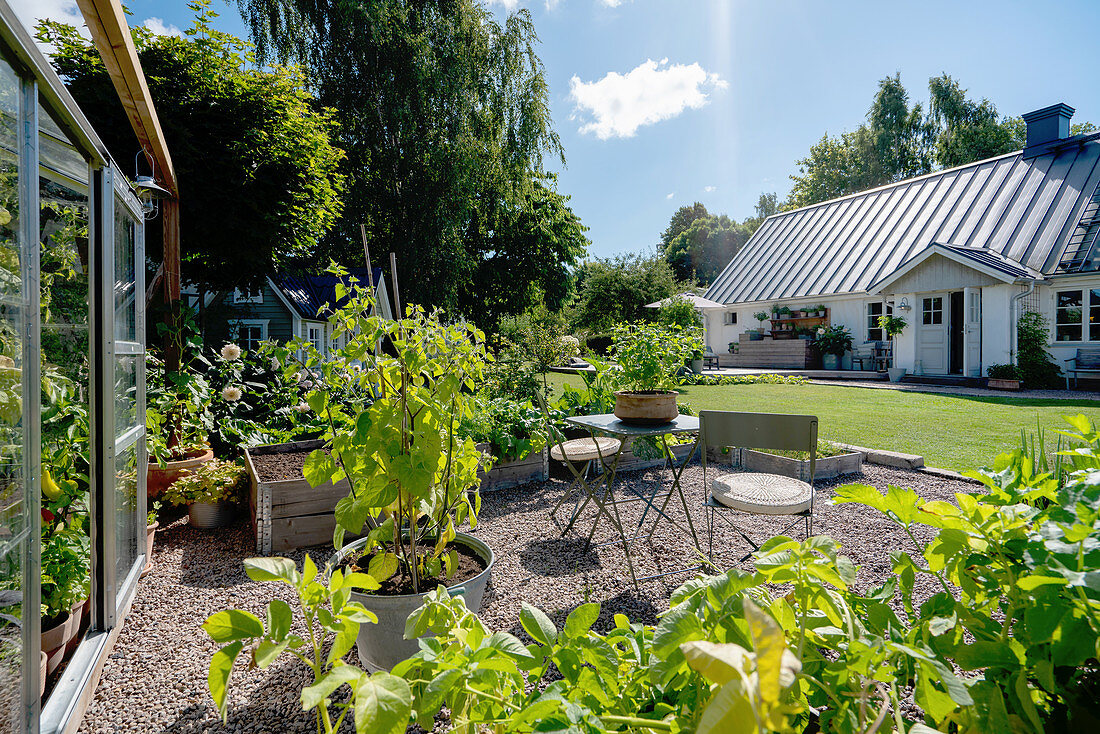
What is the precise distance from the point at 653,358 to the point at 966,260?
45.8 feet

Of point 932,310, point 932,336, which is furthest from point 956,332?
point 932,310

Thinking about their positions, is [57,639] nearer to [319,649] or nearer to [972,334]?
[319,649]

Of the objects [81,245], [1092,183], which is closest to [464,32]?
[81,245]

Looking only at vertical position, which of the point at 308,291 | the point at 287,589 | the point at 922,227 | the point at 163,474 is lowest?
the point at 287,589

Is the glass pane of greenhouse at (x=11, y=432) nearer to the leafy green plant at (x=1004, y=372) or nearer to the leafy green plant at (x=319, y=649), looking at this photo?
the leafy green plant at (x=319, y=649)

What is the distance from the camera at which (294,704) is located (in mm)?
2127

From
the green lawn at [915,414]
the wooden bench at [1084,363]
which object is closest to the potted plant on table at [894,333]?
the green lawn at [915,414]

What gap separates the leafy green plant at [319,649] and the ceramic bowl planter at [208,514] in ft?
12.6

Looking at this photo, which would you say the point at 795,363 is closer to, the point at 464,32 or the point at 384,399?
the point at 464,32

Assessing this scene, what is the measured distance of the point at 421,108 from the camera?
1291 centimetres

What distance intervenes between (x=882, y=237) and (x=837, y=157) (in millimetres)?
20507

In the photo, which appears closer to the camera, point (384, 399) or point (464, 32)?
point (384, 399)

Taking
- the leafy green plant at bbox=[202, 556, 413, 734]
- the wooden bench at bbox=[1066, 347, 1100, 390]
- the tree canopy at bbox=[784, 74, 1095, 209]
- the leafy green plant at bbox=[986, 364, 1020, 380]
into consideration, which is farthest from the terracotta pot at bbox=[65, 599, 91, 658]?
the tree canopy at bbox=[784, 74, 1095, 209]

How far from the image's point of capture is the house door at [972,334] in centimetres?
1334
